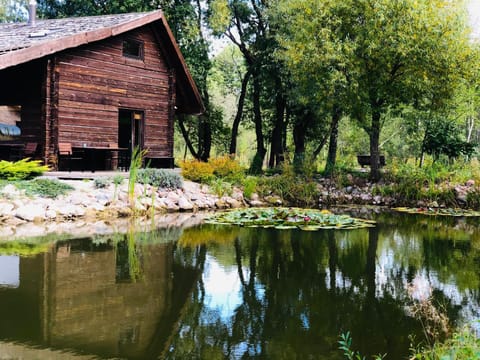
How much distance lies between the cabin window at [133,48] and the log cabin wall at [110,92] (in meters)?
0.13

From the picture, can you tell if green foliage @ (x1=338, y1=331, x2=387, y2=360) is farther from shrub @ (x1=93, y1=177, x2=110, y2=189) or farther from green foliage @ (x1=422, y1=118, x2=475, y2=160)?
green foliage @ (x1=422, y1=118, x2=475, y2=160)

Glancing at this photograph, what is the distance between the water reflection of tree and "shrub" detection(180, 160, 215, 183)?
19.5 feet

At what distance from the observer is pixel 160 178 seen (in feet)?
45.4

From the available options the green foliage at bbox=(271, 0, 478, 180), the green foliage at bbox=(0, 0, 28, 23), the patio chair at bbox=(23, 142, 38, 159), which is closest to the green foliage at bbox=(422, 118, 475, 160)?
the green foliage at bbox=(271, 0, 478, 180)

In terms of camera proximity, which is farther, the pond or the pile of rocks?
the pile of rocks

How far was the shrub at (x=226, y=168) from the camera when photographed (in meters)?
15.4

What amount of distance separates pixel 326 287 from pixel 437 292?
1250 millimetres

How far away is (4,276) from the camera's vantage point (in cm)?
609

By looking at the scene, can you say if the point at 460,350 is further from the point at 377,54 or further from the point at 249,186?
the point at 377,54

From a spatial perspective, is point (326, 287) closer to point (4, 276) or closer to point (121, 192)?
point (4, 276)

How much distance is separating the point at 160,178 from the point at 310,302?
8.92 metres

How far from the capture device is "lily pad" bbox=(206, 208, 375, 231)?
35.5ft

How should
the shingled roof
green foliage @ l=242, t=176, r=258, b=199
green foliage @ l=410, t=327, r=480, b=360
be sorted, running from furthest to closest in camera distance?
green foliage @ l=242, t=176, r=258, b=199 < the shingled roof < green foliage @ l=410, t=327, r=480, b=360

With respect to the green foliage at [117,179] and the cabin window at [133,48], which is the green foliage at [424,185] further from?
the cabin window at [133,48]
